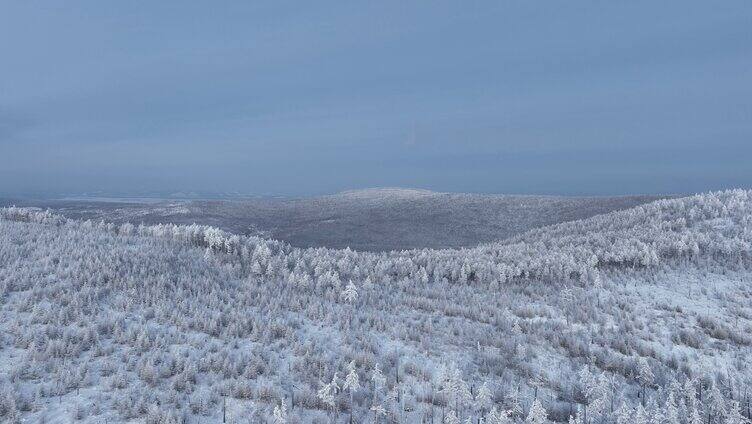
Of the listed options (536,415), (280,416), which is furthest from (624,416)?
(280,416)

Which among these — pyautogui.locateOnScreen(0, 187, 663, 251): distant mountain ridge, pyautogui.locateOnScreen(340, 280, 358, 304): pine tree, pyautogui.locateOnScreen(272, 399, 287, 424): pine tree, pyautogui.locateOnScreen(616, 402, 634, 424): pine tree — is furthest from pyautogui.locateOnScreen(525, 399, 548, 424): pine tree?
pyautogui.locateOnScreen(0, 187, 663, 251): distant mountain ridge

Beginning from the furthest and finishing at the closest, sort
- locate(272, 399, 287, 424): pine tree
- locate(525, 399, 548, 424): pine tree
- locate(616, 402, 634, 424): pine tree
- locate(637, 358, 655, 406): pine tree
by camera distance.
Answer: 1. locate(637, 358, 655, 406): pine tree
2. locate(616, 402, 634, 424): pine tree
3. locate(525, 399, 548, 424): pine tree
4. locate(272, 399, 287, 424): pine tree

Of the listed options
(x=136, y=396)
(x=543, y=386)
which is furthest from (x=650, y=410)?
(x=136, y=396)

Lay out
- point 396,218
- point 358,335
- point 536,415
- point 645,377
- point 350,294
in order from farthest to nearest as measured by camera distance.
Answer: point 396,218 < point 350,294 < point 358,335 < point 645,377 < point 536,415

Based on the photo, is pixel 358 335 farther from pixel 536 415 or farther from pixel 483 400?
pixel 536 415

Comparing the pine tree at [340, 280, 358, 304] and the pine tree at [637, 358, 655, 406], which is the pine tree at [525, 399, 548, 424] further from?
the pine tree at [340, 280, 358, 304]

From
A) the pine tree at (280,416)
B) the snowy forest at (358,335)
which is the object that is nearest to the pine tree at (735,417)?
the snowy forest at (358,335)

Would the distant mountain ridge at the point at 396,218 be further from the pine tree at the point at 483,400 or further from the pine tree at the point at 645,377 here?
the pine tree at the point at 483,400

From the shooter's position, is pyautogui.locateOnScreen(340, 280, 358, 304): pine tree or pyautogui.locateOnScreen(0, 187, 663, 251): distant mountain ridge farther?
pyautogui.locateOnScreen(0, 187, 663, 251): distant mountain ridge
